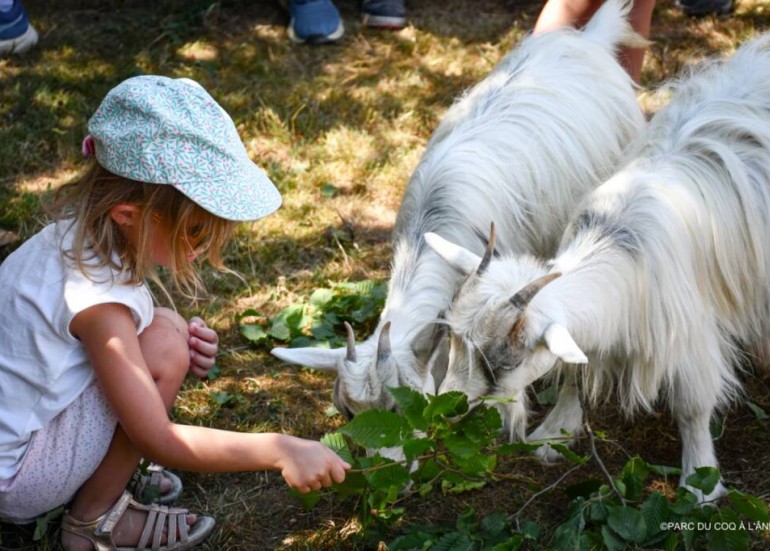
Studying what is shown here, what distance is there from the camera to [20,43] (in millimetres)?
6242

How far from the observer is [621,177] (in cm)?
336

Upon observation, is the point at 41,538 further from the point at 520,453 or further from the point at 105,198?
the point at 520,453

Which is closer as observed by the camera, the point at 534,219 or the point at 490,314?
the point at 490,314

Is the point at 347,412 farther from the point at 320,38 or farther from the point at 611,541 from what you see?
the point at 320,38

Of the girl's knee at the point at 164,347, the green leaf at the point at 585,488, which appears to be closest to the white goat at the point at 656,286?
the green leaf at the point at 585,488

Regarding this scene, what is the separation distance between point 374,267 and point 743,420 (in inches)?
68.9

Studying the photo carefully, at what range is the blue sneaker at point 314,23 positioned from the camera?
644cm

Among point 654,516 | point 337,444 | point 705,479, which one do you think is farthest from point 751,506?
point 337,444

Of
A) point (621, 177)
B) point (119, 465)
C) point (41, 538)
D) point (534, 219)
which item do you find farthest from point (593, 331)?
point (41, 538)

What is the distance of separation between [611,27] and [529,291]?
6.65 ft

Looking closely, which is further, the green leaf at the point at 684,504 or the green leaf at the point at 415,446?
the green leaf at the point at 684,504

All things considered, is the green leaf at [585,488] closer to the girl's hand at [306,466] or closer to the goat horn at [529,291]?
the goat horn at [529,291]

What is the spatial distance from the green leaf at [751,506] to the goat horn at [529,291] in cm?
77

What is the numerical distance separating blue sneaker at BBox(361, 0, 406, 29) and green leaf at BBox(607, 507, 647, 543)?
445cm
